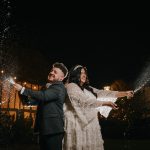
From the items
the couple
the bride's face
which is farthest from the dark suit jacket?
the bride's face

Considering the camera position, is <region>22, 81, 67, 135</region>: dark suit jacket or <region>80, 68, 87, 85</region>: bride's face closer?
<region>22, 81, 67, 135</region>: dark suit jacket

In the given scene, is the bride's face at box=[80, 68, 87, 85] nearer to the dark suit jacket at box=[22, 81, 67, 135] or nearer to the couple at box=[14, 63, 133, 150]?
the couple at box=[14, 63, 133, 150]

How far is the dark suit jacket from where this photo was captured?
4633 millimetres

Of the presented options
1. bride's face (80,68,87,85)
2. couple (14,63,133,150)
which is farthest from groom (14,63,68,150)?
bride's face (80,68,87,85)

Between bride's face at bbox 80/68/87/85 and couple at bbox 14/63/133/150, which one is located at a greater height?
bride's face at bbox 80/68/87/85

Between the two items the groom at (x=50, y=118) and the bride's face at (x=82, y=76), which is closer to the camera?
the groom at (x=50, y=118)

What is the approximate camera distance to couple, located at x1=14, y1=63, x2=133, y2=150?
15.3 feet

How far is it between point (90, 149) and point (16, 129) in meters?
10.7

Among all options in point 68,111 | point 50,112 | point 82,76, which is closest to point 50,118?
point 50,112

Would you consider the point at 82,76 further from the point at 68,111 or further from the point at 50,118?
the point at 50,118

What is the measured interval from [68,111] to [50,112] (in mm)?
828

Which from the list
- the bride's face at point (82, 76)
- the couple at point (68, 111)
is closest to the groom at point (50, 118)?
the couple at point (68, 111)

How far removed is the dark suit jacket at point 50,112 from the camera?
463 cm

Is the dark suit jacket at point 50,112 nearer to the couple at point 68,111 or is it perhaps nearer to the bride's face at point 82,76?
the couple at point 68,111
